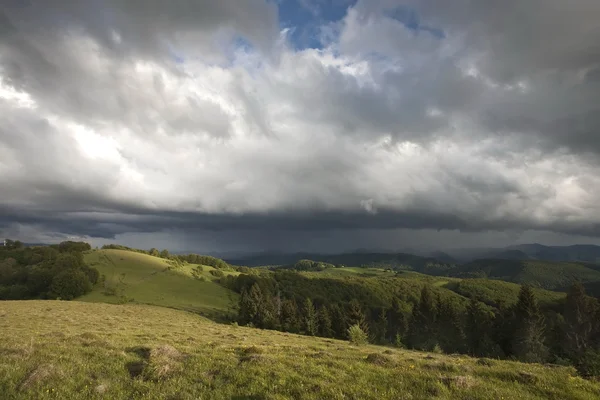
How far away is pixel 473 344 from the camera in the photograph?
106 meters

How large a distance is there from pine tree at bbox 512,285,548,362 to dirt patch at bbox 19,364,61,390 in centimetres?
9244

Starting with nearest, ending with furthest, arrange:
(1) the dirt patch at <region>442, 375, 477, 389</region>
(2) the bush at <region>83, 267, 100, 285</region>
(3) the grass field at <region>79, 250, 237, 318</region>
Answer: (1) the dirt patch at <region>442, 375, 477, 389</region> → (3) the grass field at <region>79, 250, 237, 318</region> → (2) the bush at <region>83, 267, 100, 285</region>

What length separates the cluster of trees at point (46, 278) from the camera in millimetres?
101125

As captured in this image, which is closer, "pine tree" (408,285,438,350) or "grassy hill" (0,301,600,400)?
"grassy hill" (0,301,600,400)

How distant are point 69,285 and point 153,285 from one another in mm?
28195

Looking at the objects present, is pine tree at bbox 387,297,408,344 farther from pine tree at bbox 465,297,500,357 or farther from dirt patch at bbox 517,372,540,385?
dirt patch at bbox 517,372,540,385

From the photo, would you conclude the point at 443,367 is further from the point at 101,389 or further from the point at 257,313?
the point at 257,313

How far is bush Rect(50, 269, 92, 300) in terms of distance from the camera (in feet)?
326

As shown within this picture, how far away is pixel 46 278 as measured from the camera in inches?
4252

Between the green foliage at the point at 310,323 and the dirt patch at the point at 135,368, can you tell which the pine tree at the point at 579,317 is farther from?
the dirt patch at the point at 135,368

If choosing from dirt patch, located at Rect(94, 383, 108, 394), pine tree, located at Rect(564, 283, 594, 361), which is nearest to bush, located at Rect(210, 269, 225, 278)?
pine tree, located at Rect(564, 283, 594, 361)

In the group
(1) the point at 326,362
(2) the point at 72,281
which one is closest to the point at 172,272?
(2) the point at 72,281

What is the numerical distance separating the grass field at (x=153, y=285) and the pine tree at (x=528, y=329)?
84504 mm

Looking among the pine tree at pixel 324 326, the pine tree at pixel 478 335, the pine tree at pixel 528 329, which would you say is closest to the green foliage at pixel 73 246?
the pine tree at pixel 324 326
